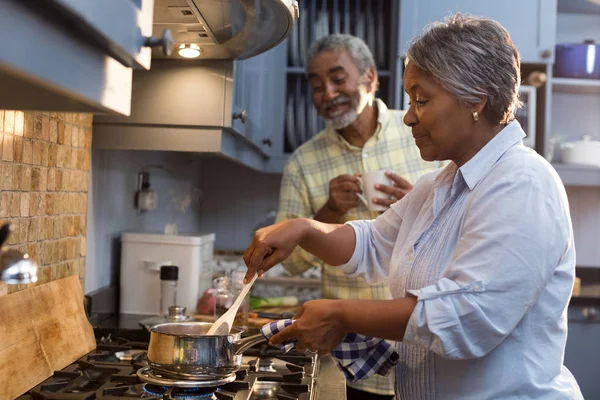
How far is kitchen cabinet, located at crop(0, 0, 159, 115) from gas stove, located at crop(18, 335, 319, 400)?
1.76 feet

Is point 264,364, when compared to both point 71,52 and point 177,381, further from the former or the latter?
point 71,52

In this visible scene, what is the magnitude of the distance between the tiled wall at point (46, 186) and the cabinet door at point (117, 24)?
0.45 m

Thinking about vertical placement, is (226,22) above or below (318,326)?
above

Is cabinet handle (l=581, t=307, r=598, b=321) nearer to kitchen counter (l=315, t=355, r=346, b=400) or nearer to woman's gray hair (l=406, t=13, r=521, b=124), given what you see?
kitchen counter (l=315, t=355, r=346, b=400)

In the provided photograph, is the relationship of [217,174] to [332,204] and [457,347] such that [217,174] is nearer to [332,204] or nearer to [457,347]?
[332,204]

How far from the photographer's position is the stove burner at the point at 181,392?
1.22 metres

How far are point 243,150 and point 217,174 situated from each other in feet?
4.78

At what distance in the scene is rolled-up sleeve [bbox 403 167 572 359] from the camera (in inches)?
39.3

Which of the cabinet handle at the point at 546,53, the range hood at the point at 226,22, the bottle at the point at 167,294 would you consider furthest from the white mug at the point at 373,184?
the cabinet handle at the point at 546,53

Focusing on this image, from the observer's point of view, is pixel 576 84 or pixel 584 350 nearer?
pixel 584 350

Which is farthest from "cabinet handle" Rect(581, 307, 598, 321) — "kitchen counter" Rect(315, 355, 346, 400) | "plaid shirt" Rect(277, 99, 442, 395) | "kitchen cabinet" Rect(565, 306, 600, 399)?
"kitchen counter" Rect(315, 355, 346, 400)

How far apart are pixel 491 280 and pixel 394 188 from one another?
845mm

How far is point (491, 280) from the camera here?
100cm

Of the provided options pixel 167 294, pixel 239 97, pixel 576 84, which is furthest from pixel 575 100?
pixel 167 294
